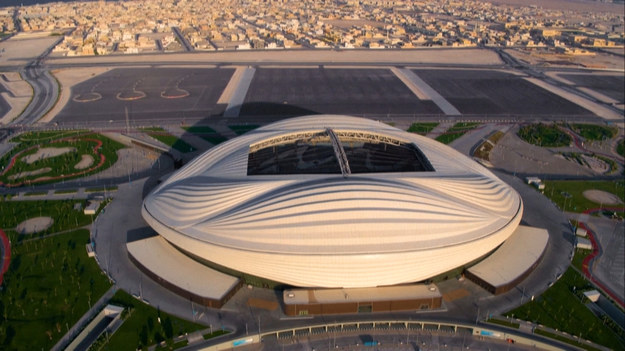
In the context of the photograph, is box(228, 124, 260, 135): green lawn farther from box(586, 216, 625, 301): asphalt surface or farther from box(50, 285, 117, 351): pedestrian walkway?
box(586, 216, 625, 301): asphalt surface

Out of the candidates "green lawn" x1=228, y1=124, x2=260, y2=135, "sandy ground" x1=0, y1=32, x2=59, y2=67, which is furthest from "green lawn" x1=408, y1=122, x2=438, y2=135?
"sandy ground" x1=0, y1=32, x2=59, y2=67

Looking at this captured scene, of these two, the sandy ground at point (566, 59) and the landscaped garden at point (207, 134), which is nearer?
the landscaped garden at point (207, 134)

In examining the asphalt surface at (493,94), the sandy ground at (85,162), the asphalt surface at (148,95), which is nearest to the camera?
the sandy ground at (85,162)

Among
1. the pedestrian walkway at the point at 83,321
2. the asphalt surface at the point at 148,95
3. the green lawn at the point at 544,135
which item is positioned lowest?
the asphalt surface at the point at 148,95

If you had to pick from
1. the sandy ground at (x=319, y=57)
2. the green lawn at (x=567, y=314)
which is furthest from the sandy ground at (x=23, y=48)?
the green lawn at (x=567, y=314)

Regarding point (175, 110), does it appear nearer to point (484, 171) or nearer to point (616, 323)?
point (484, 171)

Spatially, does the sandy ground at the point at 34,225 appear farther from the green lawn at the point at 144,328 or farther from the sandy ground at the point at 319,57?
the sandy ground at the point at 319,57

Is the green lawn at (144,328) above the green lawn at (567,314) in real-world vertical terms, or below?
below

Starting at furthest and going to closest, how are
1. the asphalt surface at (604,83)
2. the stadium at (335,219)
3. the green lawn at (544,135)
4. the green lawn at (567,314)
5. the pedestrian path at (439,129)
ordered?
the asphalt surface at (604,83)
the pedestrian path at (439,129)
the green lawn at (544,135)
the stadium at (335,219)
the green lawn at (567,314)
